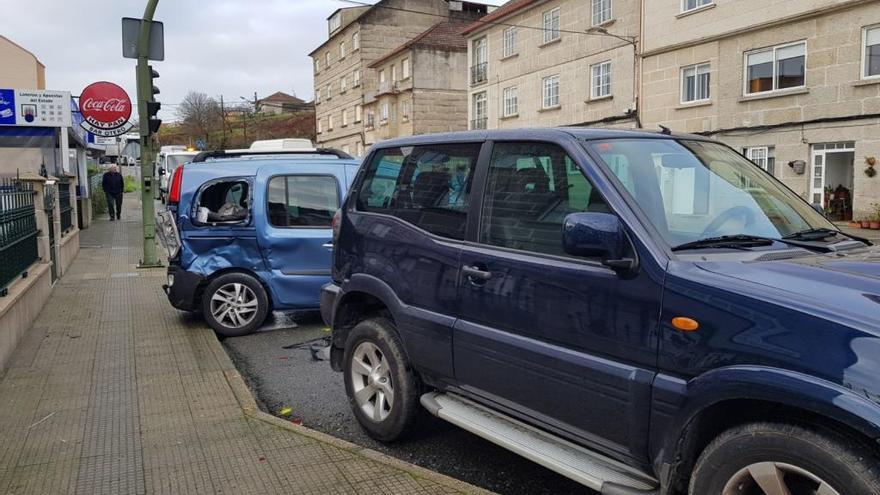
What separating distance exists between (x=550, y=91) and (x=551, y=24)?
9.02ft

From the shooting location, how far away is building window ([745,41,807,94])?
795 inches

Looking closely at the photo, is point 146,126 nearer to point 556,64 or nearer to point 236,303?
point 236,303

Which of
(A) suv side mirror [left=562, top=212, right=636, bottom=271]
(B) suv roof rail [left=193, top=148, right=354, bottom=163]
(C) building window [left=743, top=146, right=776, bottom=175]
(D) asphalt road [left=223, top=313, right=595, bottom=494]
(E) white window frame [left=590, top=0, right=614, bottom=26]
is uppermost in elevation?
(E) white window frame [left=590, top=0, right=614, bottom=26]

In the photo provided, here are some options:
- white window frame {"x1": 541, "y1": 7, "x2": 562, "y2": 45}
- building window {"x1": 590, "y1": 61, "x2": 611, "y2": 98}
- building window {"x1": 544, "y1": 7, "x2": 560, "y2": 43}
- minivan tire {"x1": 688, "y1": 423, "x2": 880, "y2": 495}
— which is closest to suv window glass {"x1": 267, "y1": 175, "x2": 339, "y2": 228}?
minivan tire {"x1": 688, "y1": 423, "x2": 880, "y2": 495}

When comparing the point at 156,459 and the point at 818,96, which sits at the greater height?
the point at 818,96

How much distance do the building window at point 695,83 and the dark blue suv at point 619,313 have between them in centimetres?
2085

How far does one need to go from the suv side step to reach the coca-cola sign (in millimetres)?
10812

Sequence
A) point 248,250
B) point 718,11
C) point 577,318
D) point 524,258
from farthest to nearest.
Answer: point 718,11
point 248,250
point 524,258
point 577,318

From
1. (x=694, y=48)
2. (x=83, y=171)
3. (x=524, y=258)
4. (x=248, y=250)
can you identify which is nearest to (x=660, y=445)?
(x=524, y=258)

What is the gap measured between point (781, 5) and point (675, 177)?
19931 millimetres

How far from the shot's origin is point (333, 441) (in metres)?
4.27

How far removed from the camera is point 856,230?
1875cm

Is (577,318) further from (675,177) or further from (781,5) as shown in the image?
(781,5)

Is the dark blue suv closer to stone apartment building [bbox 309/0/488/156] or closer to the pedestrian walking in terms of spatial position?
the pedestrian walking
